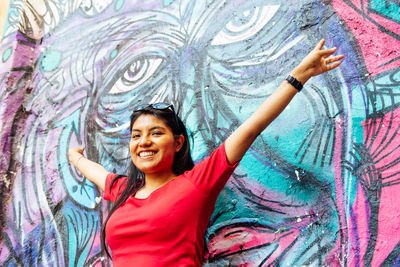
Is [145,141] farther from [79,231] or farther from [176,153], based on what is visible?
[79,231]

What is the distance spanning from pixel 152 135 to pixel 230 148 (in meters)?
0.50

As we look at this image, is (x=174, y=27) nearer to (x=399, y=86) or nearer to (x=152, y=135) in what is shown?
(x=152, y=135)

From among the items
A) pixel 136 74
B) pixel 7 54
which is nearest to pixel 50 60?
pixel 7 54

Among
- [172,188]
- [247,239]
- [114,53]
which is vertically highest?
[114,53]

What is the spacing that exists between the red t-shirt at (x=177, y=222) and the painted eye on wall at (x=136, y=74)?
4.26ft

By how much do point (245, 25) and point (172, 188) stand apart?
1264mm

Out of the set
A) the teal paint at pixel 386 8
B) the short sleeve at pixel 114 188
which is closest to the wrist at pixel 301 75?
the teal paint at pixel 386 8

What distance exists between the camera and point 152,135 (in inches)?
81.4

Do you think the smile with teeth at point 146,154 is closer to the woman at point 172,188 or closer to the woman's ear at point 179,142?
the woman at point 172,188

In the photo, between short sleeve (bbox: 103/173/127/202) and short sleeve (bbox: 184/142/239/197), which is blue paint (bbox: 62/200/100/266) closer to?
short sleeve (bbox: 103/173/127/202)

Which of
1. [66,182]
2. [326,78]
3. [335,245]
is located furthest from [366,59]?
[66,182]

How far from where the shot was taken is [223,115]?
2.45m

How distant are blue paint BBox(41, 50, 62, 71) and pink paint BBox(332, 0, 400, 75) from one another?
256cm

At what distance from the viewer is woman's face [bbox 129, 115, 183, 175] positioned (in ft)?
6.63
